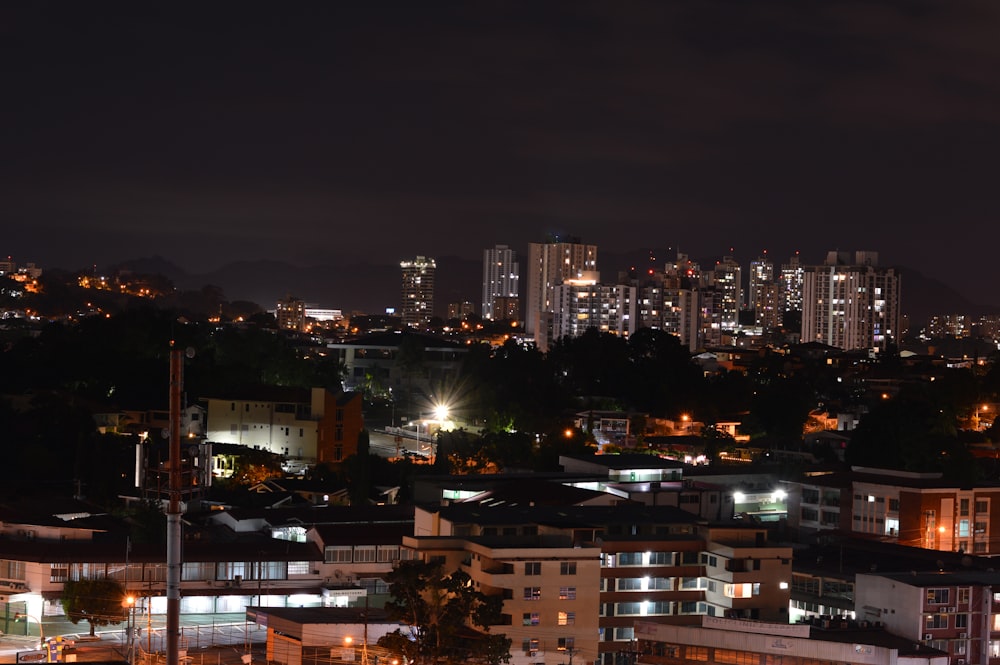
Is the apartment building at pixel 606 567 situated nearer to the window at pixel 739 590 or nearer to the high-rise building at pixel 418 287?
the window at pixel 739 590

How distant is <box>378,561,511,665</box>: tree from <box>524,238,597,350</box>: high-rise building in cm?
4293

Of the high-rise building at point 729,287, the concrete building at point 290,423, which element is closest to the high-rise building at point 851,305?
the high-rise building at point 729,287

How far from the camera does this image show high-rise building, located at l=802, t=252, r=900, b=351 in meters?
52.9

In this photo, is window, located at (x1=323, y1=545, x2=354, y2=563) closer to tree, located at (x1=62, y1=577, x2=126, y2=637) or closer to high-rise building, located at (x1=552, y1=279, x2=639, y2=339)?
tree, located at (x1=62, y1=577, x2=126, y2=637)

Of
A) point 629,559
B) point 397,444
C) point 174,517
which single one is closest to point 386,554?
point 629,559

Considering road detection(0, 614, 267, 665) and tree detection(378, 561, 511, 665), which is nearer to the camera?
tree detection(378, 561, 511, 665)

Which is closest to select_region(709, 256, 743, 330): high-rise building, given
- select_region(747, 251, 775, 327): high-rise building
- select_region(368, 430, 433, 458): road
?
select_region(747, 251, 775, 327): high-rise building

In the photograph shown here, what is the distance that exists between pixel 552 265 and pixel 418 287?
18894mm

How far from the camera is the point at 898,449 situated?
18.7m

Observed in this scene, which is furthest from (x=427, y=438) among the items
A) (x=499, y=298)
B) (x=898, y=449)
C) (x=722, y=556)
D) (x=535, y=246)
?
(x=499, y=298)

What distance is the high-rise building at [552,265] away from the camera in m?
53.8

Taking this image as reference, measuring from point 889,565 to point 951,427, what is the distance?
35.1 feet

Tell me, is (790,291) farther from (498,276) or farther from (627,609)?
(627,609)

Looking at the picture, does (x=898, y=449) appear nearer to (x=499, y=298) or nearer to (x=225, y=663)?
(x=225, y=663)
